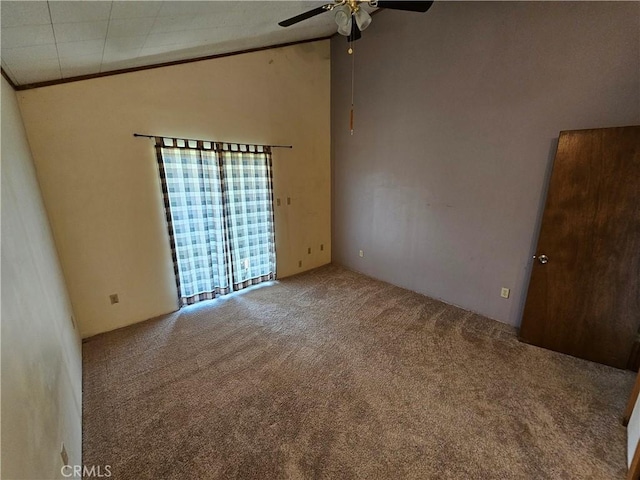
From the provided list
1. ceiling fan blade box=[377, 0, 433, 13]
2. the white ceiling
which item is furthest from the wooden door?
the white ceiling

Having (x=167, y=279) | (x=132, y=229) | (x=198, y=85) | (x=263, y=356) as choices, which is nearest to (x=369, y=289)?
(x=263, y=356)

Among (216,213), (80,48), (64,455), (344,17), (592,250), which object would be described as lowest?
(64,455)

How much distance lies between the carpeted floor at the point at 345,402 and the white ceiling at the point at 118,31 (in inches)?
91.1

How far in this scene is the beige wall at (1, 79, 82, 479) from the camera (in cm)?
94

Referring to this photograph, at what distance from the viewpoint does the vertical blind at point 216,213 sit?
9.68 feet

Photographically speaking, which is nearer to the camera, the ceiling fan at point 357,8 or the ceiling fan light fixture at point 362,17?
the ceiling fan at point 357,8

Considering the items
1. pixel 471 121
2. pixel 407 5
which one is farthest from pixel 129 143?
pixel 471 121

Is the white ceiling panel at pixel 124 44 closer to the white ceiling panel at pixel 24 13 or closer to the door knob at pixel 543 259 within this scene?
the white ceiling panel at pixel 24 13

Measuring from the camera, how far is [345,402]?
1.91 metres

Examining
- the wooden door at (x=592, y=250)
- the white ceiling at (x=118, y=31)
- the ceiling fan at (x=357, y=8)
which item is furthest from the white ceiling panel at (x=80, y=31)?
the wooden door at (x=592, y=250)

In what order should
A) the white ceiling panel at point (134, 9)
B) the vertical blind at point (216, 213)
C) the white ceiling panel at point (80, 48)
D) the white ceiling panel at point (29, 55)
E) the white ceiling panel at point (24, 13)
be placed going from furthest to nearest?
the vertical blind at point (216, 213) < the white ceiling panel at point (80, 48) < the white ceiling panel at point (29, 55) < the white ceiling panel at point (134, 9) < the white ceiling panel at point (24, 13)

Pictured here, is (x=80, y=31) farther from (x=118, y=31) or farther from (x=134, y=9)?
(x=134, y=9)

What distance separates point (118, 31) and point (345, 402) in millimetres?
2902

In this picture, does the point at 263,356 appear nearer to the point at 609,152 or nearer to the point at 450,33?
the point at 609,152
